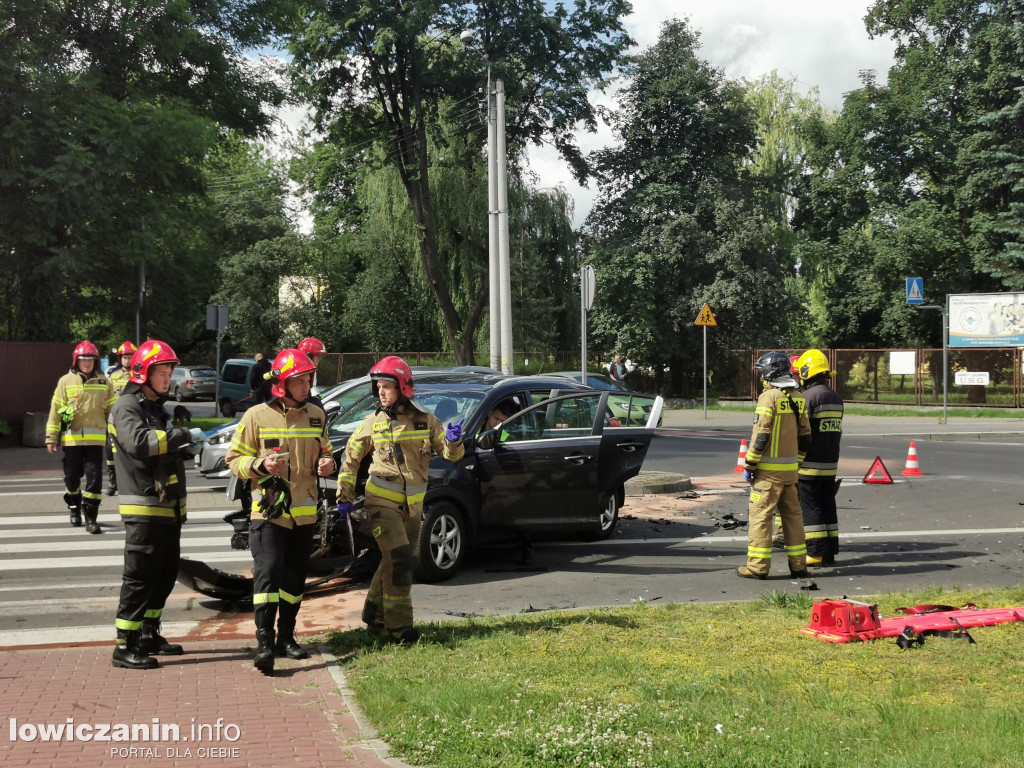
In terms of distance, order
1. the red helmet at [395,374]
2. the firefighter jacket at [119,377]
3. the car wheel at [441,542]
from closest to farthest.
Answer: the red helmet at [395,374] → the car wheel at [441,542] → the firefighter jacket at [119,377]

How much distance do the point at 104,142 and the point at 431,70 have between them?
1501cm

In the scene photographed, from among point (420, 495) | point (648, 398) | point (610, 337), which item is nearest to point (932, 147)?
point (610, 337)

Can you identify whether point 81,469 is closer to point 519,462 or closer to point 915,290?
point 519,462

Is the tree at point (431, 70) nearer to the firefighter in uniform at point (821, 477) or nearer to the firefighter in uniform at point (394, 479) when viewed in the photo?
the firefighter in uniform at point (821, 477)

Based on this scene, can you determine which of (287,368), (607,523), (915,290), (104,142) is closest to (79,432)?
(607,523)

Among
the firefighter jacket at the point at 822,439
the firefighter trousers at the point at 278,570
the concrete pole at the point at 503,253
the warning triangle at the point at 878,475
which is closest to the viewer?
the firefighter trousers at the point at 278,570

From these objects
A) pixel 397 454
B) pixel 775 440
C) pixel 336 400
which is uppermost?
pixel 336 400

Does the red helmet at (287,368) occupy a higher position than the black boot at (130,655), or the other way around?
the red helmet at (287,368)

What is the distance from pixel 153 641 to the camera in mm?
6113

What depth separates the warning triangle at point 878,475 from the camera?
584 inches

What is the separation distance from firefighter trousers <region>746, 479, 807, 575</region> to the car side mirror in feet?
7.49

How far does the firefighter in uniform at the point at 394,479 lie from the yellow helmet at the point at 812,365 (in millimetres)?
4335

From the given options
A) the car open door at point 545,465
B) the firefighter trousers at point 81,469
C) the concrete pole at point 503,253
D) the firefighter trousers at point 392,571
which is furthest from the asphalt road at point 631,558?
the concrete pole at point 503,253

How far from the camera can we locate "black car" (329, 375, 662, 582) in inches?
334
